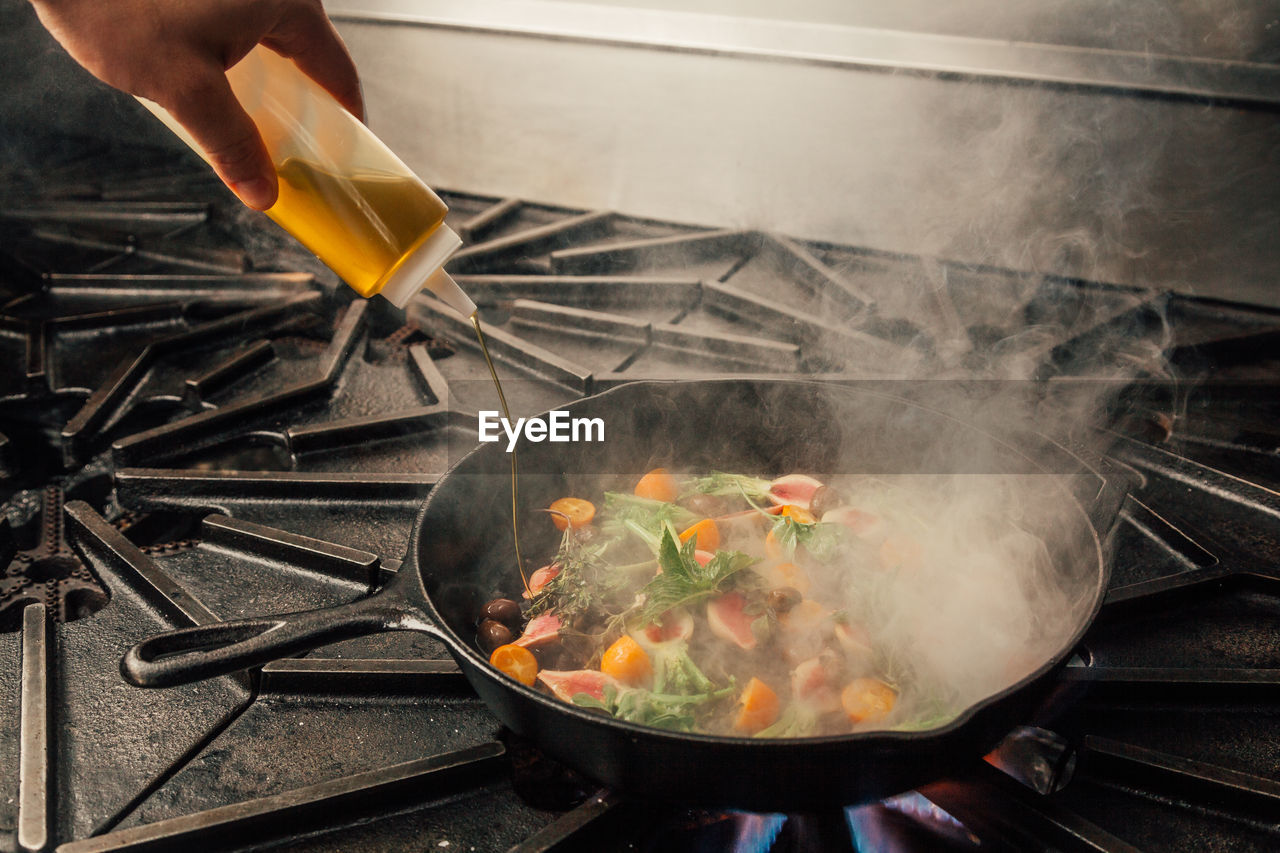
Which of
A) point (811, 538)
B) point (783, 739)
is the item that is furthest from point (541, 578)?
point (783, 739)

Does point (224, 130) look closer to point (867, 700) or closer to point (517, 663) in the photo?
point (517, 663)

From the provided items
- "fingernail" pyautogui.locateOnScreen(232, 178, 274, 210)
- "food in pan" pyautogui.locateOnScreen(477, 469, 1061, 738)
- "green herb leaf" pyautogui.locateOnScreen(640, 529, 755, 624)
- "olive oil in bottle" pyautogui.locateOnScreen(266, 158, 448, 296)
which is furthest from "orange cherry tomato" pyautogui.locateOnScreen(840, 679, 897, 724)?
"fingernail" pyautogui.locateOnScreen(232, 178, 274, 210)

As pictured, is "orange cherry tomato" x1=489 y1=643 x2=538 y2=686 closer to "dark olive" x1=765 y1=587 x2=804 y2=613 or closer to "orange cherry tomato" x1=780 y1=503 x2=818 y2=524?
"dark olive" x1=765 y1=587 x2=804 y2=613

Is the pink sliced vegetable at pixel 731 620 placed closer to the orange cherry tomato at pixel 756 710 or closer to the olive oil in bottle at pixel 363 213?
the orange cherry tomato at pixel 756 710

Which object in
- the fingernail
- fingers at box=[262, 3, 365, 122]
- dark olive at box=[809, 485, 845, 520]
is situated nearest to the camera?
the fingernail

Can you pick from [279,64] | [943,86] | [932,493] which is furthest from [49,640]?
[943,86]

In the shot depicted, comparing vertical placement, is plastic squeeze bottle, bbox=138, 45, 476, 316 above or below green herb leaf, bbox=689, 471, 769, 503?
above

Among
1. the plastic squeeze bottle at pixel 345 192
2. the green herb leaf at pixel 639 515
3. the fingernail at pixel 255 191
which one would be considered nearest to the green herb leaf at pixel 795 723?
the green herb leaf at pixel 639 515
